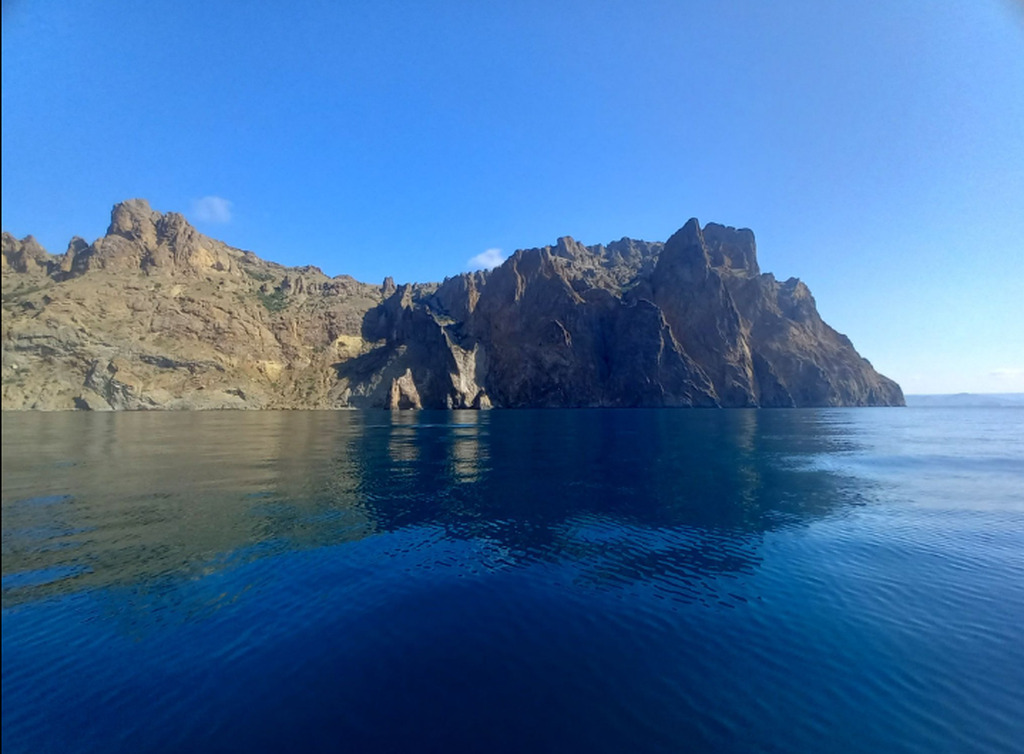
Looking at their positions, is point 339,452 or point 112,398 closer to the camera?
point 339,452

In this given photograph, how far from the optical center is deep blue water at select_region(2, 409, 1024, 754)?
45.0 feet

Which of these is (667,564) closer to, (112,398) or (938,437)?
(938,437)

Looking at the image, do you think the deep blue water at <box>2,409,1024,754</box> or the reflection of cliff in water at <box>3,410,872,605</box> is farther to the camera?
the reflection of cliff in water at <box>3,410,872,605</box>

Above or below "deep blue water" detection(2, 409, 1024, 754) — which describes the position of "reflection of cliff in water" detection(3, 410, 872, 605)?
above

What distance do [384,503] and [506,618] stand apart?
73.9ft

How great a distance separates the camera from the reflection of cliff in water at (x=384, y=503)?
26531 millimetres

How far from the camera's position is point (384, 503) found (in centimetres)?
4012

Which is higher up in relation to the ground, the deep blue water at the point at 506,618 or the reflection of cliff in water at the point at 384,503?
the reflection of cliff in water at the point at 384,503

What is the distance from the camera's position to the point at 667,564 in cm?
2658

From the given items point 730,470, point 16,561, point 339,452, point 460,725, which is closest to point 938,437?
point 730,470

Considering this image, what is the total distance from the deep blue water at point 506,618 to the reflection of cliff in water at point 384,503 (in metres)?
0.36

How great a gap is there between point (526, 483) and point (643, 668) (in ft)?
105

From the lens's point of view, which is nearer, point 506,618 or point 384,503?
point 506,618

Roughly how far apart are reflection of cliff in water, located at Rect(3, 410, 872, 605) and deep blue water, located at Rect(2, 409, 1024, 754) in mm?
355
